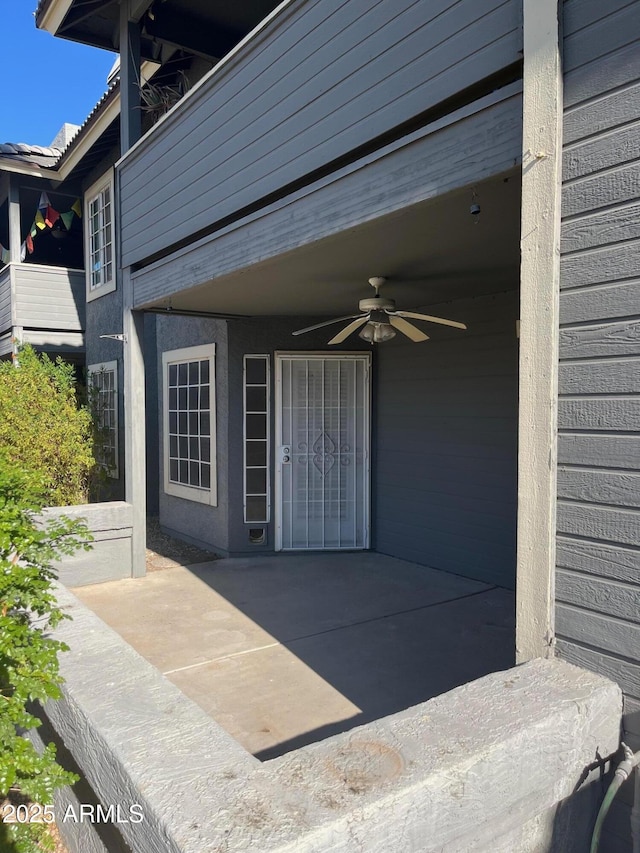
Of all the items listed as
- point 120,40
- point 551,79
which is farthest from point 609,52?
point 120,40

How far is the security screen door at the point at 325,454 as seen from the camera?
7.12m

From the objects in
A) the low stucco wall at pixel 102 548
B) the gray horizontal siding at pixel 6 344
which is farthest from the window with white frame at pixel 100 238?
the low stucco wall at pixel 102 548

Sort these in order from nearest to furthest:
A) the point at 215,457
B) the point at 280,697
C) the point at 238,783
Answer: the point at 238,783, the point at 280,697, the point at 215,457

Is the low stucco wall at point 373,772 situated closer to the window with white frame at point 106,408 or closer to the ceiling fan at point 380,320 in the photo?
the ceiling fan at point 380,320

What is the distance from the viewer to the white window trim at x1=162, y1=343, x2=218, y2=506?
741cm

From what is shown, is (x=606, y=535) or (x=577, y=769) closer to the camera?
(x=577, y=769)

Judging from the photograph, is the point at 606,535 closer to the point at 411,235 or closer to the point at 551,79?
the point at 551,79

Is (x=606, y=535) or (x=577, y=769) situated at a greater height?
(x=606, y=535)

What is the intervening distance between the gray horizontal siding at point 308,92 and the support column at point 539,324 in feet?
0.76

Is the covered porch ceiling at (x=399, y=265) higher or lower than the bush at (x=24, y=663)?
higher

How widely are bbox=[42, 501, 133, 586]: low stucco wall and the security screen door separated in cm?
172

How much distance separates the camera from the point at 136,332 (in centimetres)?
635

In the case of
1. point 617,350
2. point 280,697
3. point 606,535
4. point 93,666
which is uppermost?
point 617,350

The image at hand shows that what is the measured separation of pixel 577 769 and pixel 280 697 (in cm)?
210
